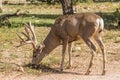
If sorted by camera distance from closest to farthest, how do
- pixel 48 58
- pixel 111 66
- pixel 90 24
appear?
1. pixel 90 24
2. pixel 111 66
3. pixel 48 58

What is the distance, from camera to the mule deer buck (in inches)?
411

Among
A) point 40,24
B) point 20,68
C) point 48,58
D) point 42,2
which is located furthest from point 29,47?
point 42,2

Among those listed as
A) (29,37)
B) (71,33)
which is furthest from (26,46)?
(71,33)

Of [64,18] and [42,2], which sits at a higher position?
[64,18]

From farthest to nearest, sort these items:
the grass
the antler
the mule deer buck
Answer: the grass, the antler, the mule deer buck

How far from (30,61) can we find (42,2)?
54.2ft

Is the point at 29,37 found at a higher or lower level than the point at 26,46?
higher

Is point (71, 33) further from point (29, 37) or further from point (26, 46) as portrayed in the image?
point (26, 46)

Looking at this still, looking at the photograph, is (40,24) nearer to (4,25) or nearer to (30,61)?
(4,25)

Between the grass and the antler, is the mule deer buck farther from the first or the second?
the grass

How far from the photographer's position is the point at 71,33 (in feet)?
35.0

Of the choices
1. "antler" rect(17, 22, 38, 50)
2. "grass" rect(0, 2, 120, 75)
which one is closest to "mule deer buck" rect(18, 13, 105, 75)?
"antler" rect(17, 22, 38, 50)

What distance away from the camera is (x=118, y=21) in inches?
703

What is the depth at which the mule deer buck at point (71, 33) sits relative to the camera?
10.4 meters
